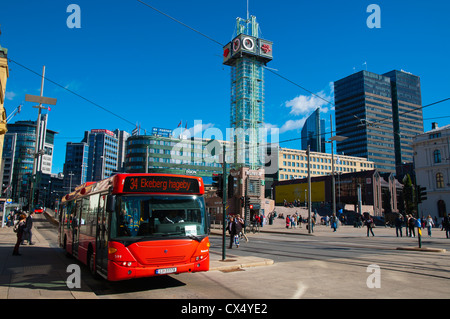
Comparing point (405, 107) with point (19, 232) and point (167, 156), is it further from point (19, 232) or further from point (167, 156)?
point (19, 232)

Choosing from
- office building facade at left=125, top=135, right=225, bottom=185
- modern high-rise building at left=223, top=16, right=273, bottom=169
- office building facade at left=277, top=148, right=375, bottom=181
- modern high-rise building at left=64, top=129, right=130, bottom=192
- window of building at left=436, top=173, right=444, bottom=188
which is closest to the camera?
window of building at left=436, top=173, right=444, bottom=188

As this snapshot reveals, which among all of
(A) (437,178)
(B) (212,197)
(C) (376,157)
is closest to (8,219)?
(B) (212,197)

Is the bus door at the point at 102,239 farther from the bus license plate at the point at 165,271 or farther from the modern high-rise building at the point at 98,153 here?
the modern high-rise building at the point at 98,153

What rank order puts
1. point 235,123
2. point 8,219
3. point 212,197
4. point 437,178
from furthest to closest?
point 235,123
point 437,178
point 212,197
point 8,219

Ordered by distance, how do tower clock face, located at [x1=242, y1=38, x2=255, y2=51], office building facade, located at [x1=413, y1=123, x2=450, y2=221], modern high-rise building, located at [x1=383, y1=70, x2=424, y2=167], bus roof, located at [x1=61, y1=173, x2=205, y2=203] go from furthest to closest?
1. modern high-rise building, located at [x1=383, y1=70, x2=424, y2=167]
2. tower clock face, located at [x1=242, y1=38, x2=255, y2=51]
3. office building facade, located at [x1=413, y1=123, x2=450, y2=221]
4. bus roof, located at [x1=61, y1=173, x2=205, y2=203]

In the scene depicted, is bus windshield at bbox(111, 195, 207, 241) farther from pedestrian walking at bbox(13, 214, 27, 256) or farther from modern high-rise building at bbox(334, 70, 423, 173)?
modern high-rise building at bbox(334, 70, 423, 173)

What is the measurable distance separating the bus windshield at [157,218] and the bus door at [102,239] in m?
0.48

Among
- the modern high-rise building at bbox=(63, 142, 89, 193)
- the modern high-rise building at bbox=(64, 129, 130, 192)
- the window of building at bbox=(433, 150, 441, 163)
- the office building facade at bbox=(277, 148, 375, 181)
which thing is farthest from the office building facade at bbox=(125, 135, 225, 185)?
the modern high-rise building at bbox=(63, 142, 89, 193)

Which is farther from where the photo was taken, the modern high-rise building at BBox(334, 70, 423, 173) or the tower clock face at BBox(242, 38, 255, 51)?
the modern high-rise building at BBox(334, 70, 423, 173)

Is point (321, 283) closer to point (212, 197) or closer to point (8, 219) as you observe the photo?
point (8, 219)

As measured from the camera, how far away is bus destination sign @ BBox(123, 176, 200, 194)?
25.6ft

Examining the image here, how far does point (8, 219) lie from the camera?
37406 mm

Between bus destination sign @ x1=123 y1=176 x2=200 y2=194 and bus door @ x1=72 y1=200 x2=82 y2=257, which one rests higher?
bus destination sign @ x1=123 y1=176 x2=200 y2=194
